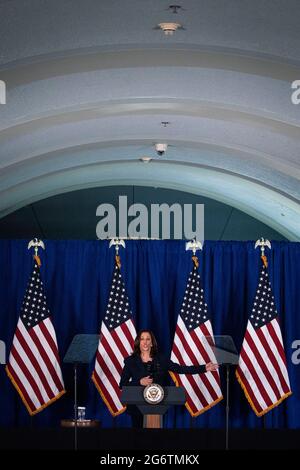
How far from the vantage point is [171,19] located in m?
8.20

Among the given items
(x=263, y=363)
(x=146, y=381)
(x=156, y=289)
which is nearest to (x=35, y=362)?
(x=156, y=289)

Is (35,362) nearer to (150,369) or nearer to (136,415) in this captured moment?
(136,415)

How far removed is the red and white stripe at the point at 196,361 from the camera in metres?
13.3

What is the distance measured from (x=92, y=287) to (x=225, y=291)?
66.3 inches

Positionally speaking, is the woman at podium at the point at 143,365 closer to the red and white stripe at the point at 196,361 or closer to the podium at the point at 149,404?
the podium at the point at 149,404

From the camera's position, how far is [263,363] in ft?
43.7

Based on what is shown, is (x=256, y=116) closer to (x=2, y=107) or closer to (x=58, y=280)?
(x=2, y=107)

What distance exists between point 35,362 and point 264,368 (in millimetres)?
2770

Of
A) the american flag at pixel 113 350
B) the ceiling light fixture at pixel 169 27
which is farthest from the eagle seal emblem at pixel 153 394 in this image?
the american flag at pixel 113 350

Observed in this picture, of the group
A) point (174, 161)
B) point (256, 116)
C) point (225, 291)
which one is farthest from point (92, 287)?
point (256, 116)

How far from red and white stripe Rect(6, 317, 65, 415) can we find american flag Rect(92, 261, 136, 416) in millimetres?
528

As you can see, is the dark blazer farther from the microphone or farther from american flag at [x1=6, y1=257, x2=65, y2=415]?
american flag at [x1=6, y1=257, x2=65, y2=415]

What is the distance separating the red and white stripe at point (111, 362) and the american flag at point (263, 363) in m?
1.43
